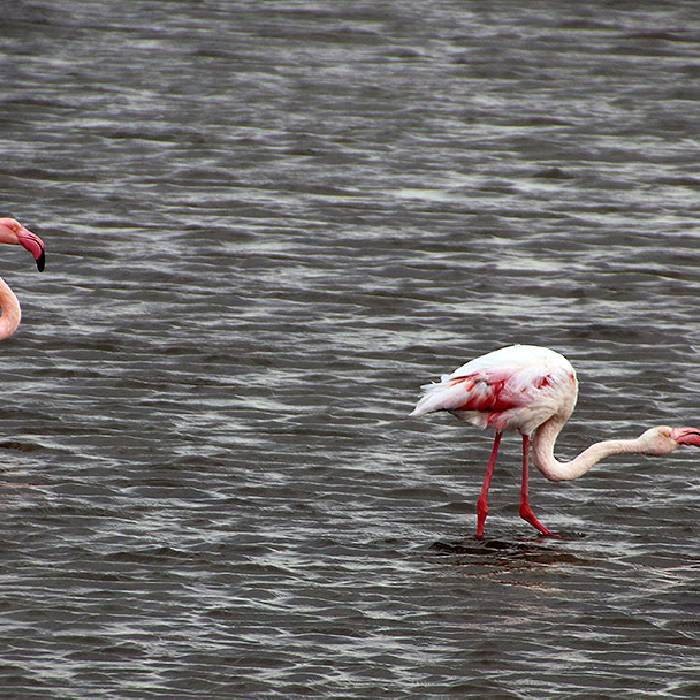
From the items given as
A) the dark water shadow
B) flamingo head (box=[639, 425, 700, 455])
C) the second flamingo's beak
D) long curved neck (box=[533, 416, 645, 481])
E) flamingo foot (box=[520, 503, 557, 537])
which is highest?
the second flamingo's beak

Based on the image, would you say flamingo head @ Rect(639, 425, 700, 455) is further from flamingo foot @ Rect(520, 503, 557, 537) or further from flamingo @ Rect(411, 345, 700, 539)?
flamingo foot @ Rect(520, 503, 557, 537)

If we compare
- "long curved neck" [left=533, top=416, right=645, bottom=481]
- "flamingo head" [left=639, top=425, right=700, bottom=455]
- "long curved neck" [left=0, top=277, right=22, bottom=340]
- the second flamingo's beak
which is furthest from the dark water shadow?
the second flamingo's beak

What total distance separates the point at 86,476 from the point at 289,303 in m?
3.62

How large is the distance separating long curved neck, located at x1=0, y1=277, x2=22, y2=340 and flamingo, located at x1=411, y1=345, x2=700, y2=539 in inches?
115

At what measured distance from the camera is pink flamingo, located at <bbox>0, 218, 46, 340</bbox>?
11.6 m

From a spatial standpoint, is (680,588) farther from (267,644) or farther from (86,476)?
(86,476)

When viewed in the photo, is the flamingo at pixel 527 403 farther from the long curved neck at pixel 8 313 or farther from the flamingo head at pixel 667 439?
the long curved neck at pixel 8 313

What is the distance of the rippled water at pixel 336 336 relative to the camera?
835 cm

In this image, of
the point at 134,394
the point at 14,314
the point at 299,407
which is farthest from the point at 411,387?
the point at 14,314

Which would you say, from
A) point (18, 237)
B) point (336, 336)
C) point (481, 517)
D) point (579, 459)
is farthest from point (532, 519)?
point (18, 237)

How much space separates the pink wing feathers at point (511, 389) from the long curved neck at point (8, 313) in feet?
9.68

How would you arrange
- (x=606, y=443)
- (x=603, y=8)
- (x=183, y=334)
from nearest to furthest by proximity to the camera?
(x=606, y=443)
(x=183, y=334)
(x=603, y=8)

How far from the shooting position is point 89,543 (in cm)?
921

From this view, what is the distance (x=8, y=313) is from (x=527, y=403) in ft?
11.3
